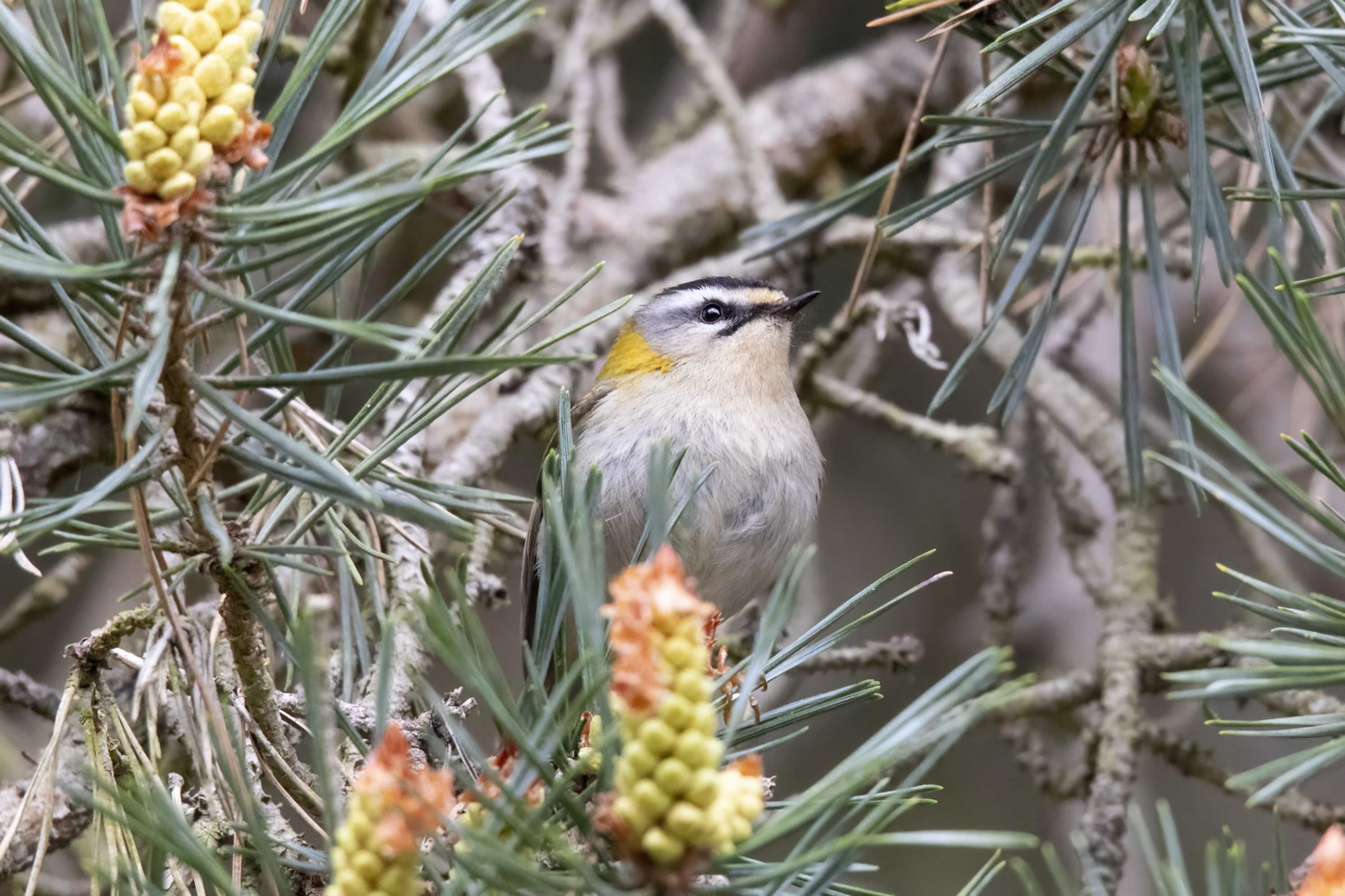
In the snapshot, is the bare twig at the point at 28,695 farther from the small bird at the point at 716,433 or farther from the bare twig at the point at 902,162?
the bare twig at the point at 902,162

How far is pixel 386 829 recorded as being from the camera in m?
0.66

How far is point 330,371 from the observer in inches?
32.1

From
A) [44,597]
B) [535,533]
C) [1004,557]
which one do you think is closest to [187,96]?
[44,597]

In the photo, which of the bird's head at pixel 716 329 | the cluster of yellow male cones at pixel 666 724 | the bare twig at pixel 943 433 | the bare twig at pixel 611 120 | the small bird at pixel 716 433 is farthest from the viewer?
the bare twig at pixel 611 120

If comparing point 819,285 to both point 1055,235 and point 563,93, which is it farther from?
point 563,93

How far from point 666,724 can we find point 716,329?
194 cm

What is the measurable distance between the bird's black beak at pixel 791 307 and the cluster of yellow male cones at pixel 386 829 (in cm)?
188

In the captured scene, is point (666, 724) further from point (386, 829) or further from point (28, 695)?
point (28, 695)

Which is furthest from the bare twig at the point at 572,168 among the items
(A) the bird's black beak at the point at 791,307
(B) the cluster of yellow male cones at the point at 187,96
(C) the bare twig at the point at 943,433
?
(B) the cluster of yellow male cones at the point at 187,96

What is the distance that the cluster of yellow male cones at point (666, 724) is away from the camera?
2.10ft

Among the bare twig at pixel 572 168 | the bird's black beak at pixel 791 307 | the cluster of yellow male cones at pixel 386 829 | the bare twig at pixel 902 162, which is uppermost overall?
the bare twig at pixel 572 168

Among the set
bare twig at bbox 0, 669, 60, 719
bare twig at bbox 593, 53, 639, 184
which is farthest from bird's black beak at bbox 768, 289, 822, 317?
bare twig at bbox 0, 669, 60, 719

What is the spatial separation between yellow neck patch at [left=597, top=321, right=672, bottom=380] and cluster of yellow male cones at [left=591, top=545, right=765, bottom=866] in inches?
70.5

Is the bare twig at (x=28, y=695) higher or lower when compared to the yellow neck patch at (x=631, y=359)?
lower
